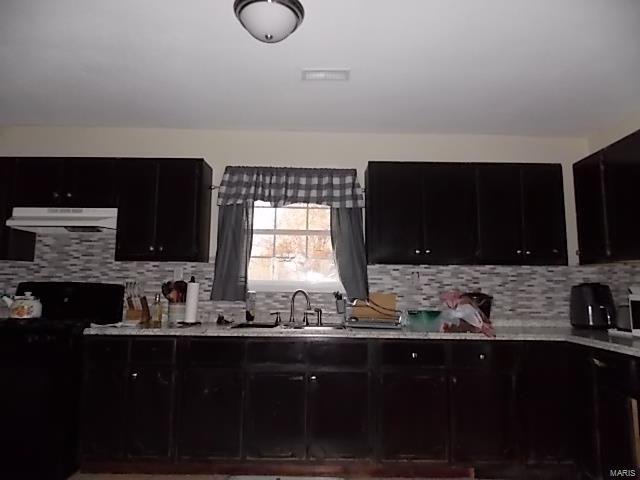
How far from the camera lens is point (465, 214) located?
3307 millimetres

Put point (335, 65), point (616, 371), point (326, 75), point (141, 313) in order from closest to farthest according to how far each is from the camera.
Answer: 1. point (616, 371)
2. point (335, 65)
3. point (326, 75)
4. point (141, 313)

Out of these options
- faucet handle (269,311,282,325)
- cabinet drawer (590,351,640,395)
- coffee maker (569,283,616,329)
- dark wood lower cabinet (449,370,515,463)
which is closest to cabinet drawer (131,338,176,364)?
faucet handle (269,311,282,325)

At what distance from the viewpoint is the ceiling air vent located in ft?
8.63

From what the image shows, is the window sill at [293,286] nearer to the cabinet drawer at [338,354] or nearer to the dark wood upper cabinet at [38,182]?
the cabinet drawer at [338,354]

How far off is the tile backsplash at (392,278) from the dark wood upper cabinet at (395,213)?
29cm

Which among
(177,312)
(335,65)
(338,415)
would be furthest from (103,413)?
(335,65)

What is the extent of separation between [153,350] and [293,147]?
199 centimetres

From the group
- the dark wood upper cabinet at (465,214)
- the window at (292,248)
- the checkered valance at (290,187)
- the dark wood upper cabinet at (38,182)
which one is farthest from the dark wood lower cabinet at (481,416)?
the dark wood upper cabinet at (38,182)

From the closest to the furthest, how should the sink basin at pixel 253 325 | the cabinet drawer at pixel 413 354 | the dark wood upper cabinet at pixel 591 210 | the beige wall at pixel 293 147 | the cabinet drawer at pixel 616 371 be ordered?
the cabinet drawer at pixel 616 371
the cabinet drawer at pixel 413 354
the dark wood upper cabinet at pixel 591 210
the sink basin at pixel 253 325
the beige wall at pixel 293 147

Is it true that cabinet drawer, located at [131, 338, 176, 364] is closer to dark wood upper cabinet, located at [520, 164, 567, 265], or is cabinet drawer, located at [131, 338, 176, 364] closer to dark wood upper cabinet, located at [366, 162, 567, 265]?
dark wood upper cabinet, located at [366, 162, 567, 265]

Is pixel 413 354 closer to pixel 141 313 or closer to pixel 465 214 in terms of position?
pixel 465 214

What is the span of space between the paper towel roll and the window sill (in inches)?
18.8

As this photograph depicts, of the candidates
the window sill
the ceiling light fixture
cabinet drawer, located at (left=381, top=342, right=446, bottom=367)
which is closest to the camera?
the ceiling light fixture

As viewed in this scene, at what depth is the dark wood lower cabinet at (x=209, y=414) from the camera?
9.04 ft
